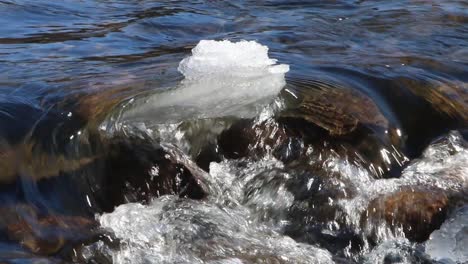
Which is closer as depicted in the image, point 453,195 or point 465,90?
point 453,195

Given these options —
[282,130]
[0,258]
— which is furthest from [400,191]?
[0,258]

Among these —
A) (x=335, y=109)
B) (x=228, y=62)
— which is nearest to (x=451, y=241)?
(x=335, y=109)

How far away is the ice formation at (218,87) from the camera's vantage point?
4691 millimetres

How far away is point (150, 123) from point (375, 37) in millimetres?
2804

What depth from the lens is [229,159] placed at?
466 cm

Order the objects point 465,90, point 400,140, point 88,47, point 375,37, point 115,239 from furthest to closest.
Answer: point 375,37 → point 88,47 → point 465,90 → point 400,140 → point 115,239

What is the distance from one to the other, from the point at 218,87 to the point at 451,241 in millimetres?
1463

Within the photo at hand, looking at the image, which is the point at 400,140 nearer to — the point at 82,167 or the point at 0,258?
the point at 82,167

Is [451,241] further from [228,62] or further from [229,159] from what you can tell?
[228,62]

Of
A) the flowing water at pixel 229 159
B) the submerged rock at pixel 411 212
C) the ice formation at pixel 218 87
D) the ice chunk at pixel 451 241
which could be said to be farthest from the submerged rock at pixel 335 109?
the ice chunk at pixel 451 241

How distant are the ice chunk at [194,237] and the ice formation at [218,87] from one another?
0.59 meters

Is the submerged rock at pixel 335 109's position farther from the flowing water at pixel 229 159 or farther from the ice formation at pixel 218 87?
the ice formation at pixel 218 87

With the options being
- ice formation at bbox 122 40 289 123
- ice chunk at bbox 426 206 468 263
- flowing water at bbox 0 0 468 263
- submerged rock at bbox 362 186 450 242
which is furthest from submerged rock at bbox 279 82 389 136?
ice chunk at bbox 426 206 468 263

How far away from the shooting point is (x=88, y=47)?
620 cm
